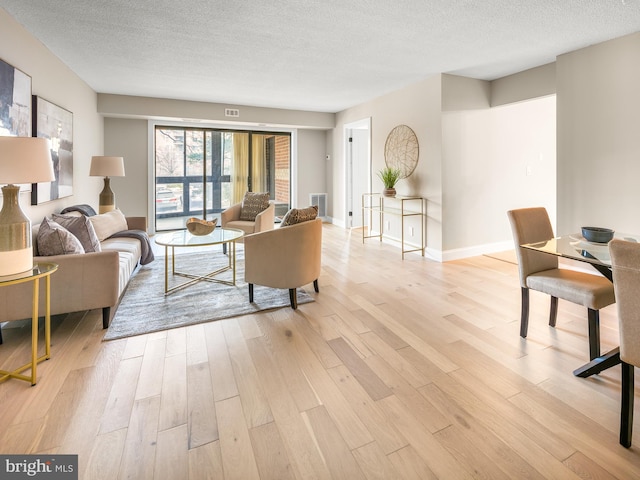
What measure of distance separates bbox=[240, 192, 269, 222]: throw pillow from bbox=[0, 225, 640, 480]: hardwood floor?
103 inches

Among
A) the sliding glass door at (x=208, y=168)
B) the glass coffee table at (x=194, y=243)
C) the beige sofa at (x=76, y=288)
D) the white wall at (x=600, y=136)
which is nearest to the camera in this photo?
the beige sofa at (x=76, y=288)

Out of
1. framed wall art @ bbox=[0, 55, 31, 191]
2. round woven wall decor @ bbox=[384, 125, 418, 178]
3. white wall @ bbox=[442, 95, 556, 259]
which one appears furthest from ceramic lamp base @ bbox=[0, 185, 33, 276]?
round woven wall decor @ bbox=[384, 125, 418, 178]

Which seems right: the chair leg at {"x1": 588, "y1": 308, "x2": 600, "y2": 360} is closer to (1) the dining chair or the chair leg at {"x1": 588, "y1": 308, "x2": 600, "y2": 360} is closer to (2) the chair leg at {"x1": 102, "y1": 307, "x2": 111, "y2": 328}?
(1) the dining chair

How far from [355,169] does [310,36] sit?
13.3ft

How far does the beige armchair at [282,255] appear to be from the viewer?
286cm

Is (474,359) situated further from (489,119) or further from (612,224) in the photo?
(489,119)

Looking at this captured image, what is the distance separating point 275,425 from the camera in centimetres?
159

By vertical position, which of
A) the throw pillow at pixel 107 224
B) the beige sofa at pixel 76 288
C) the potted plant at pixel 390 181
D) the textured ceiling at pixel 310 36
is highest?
the textured ceiling at pixel 310 36

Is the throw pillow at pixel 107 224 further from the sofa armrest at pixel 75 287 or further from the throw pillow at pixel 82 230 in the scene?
the sofa armrest at pixel 75 287

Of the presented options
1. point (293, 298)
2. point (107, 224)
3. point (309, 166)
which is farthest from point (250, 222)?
point (309, 166)

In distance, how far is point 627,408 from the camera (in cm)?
144

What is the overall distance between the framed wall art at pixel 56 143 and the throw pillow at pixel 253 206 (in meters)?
2.19

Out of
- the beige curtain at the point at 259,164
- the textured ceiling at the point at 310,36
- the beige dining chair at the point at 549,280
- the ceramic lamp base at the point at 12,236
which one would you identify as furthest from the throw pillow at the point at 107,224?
the beige dining chair at the point at 549,280

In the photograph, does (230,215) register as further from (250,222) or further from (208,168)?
(208,168)
